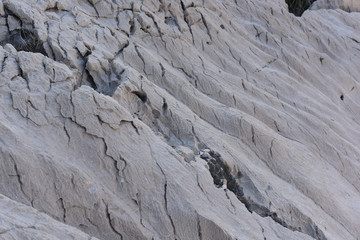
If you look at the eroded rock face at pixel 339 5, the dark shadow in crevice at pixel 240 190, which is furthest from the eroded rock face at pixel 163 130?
the eroded rock face at pixel 339 5

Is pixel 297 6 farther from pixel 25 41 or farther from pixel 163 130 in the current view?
pixel 25 41

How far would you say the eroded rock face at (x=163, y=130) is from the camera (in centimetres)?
329

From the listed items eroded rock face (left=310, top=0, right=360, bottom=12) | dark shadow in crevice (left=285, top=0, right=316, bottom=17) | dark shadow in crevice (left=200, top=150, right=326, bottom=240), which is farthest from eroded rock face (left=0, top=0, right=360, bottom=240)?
eroded rock face (left=310, top=0, right=360, bottom=12)

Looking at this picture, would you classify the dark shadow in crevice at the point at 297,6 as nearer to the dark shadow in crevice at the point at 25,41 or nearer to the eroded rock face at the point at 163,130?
the eroded rock face at the point at 163,130

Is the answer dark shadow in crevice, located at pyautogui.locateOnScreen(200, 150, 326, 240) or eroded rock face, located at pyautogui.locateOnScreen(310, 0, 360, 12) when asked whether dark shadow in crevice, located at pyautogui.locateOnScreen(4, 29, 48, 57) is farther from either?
eroded rock face, located at pyautogui.locateOnScreen(310, 0, 360, 12)

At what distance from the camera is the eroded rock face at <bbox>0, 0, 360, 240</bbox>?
10.8 feet

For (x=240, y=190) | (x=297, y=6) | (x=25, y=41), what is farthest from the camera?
(x=297, y=6)

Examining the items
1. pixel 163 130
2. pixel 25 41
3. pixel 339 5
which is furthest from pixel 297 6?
pixel 25 41

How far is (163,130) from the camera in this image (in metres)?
4.09

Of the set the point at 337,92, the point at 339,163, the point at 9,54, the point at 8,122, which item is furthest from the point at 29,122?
the point at 337,92

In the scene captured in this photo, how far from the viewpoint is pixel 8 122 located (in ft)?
10.9

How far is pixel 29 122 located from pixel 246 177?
1723 mm

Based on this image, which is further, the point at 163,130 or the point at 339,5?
the point at 339,5

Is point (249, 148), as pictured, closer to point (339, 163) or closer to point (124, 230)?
point (339, 163)
